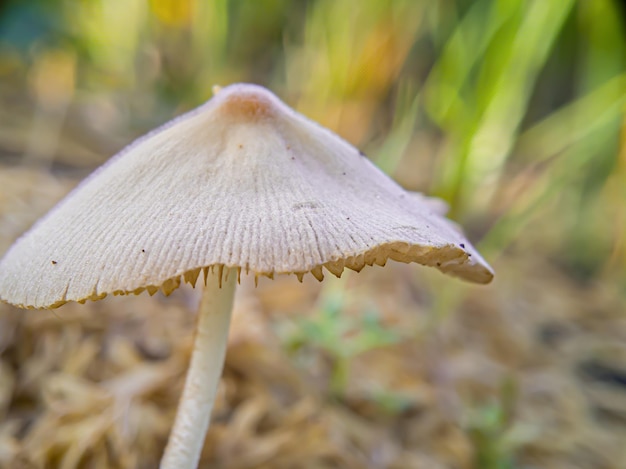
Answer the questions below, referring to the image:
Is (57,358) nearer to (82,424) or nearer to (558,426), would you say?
(82,424)

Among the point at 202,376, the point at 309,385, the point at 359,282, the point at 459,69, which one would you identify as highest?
the point at 459,69

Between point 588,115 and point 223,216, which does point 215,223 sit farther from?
point 588,115

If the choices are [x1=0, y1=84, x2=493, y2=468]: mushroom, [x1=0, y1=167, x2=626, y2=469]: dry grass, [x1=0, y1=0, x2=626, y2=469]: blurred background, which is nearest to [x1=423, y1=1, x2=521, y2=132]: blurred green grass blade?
[x1=0, y1=0, x2=626, y2=469]: blurred background

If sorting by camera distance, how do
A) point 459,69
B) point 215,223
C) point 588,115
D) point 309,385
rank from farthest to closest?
point 588,115
point 459,69
point 309,385
point 215,223

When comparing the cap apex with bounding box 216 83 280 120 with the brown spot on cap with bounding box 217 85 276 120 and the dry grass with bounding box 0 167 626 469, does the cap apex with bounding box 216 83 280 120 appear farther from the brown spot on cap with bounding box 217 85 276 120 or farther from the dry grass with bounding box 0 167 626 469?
the dry grass with bounding box 0 167 626 469

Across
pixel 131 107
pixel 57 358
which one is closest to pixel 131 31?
pixel 131 107

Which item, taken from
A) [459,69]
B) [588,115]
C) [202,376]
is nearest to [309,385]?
[202,376]

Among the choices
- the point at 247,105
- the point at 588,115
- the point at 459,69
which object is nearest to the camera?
the point at 247,105
